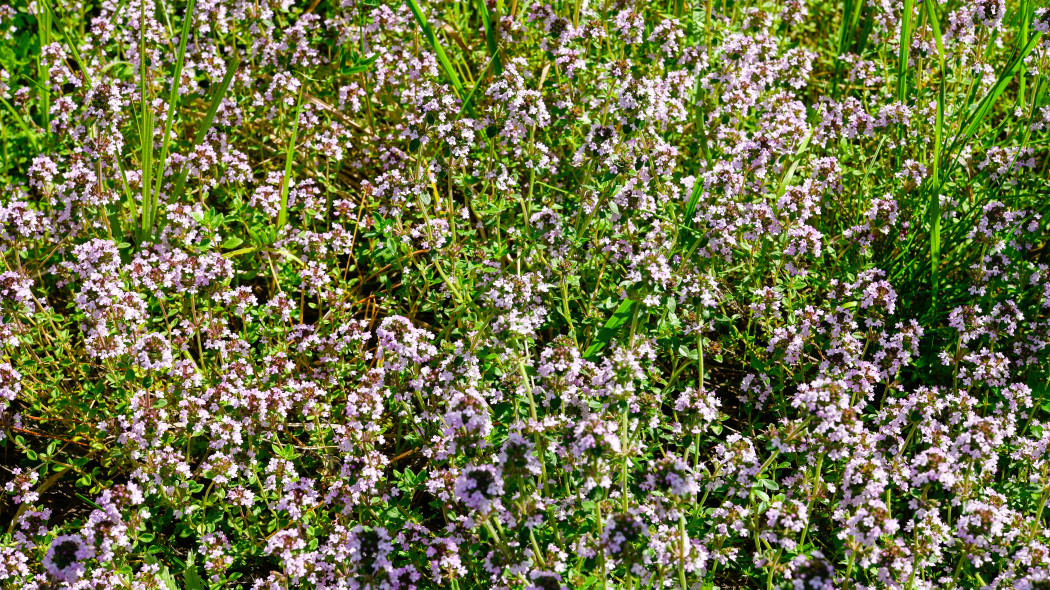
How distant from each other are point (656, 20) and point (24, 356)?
4.33 meters

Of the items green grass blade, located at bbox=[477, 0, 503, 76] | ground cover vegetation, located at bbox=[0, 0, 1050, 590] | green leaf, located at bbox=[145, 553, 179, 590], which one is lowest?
green leaf, located at bbox=[145, 553, 179, 590]

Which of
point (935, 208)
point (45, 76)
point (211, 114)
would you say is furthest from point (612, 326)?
point (45, 76)

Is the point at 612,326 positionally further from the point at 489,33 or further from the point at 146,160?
the point at 146,160

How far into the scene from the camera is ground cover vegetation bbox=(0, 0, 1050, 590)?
146 inches

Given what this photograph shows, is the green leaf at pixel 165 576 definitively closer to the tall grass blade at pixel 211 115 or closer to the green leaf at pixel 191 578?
the green leaf at pixel 191 578

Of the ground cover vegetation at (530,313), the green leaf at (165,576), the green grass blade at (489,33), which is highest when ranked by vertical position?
the green grass blade at (489,33)

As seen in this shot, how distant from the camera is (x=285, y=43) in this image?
5637 millimetres

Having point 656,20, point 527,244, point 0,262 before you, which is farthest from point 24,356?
point 656,20

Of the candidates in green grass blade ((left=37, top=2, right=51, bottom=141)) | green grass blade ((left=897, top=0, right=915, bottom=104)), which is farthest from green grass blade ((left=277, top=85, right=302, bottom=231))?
green grass blade ((left=897, top=0, right=915, bottom=104))

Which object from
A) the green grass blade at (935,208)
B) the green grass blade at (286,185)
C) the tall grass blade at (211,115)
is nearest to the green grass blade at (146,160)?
the tall grass blade at (211,115)

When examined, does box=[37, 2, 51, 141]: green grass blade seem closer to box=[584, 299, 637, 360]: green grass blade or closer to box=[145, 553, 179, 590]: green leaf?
box=[145, 553, 179, 590]: green leaf

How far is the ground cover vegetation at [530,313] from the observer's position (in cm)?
370

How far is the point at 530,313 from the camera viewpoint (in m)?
4.15

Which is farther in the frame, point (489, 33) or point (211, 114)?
point (489, 33)
